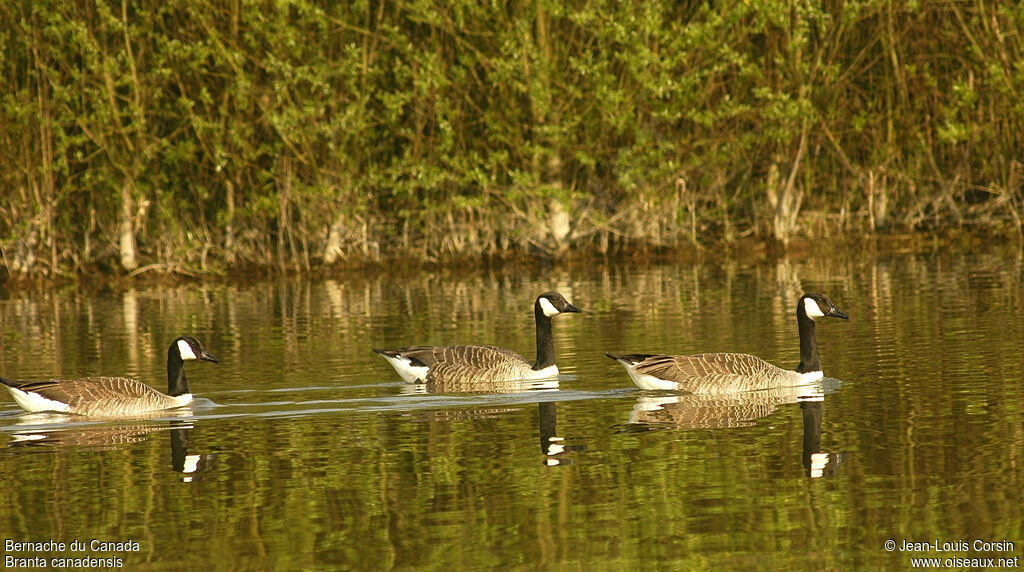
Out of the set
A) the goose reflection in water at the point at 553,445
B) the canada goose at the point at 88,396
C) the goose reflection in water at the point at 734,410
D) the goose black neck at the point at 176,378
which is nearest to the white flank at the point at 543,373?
the goose reflection in water at the point at 734,410

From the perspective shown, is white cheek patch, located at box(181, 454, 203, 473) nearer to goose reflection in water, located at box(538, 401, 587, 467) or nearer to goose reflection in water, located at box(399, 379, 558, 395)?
goose reflection in water, located at box(538, 401, 587, 467)

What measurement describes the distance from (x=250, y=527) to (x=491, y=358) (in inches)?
293

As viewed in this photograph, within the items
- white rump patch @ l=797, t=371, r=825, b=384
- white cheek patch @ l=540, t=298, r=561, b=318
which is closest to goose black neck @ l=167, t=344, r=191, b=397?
white cheek patch @ l=540, t=298, r=561, b=318

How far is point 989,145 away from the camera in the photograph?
128 ft

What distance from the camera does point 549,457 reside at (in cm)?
1262

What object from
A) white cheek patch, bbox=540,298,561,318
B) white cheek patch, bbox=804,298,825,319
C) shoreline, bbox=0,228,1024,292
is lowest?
white cheek patch, bbox=804,298,825,319

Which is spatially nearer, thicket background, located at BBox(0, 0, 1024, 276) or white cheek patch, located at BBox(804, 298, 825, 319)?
white cheek patch, located at BBox(804, 298, 825, 319)

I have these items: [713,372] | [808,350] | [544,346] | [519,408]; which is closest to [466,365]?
[544,346]

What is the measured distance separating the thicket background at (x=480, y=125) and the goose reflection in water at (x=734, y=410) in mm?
19904

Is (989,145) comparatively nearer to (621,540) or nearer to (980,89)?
(980,89)

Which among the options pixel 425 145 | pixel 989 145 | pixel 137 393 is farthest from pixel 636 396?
pixel 989 145

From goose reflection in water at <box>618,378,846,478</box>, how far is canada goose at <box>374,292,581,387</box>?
2.04 metres

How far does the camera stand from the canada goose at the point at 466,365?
17.6m

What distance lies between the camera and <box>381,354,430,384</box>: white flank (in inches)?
701
